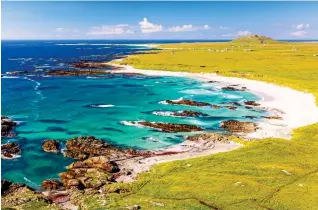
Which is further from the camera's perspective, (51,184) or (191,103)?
(191,103)

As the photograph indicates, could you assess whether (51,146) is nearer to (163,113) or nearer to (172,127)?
(172,127)

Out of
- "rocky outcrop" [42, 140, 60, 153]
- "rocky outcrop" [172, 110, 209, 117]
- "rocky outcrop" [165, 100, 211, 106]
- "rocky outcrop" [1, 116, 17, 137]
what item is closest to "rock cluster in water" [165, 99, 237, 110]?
"rocky outcrop" [165, 100, 211, 106]

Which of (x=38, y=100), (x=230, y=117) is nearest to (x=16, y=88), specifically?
(x=38, y=100)

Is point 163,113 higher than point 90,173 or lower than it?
higher

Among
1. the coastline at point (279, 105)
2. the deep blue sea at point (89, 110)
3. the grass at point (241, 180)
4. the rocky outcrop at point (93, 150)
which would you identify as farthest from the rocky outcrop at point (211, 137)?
the rocky outcrop at point (93, 150)

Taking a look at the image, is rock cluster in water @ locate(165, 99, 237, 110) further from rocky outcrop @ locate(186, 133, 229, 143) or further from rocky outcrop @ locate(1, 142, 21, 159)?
rocky outcrop @ locate(1, 142, 21, 159)

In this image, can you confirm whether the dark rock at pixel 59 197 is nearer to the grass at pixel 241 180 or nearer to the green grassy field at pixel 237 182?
→ the green grassy field at pixel 237 182

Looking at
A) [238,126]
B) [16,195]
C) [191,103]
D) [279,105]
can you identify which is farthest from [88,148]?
[279,105]
